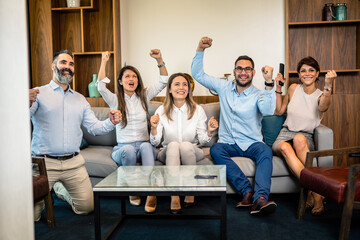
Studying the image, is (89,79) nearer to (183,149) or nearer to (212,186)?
(183,149)

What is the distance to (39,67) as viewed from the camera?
14.3 feet

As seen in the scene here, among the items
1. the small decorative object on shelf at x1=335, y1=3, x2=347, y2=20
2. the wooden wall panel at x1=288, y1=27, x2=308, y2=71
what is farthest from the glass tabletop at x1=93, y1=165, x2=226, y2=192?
the small decorative object on shelf at x1=335, y1=3, x2=347, y2=20

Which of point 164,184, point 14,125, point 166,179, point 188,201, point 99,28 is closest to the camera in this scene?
point 14,125

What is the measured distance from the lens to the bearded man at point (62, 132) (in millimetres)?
2533

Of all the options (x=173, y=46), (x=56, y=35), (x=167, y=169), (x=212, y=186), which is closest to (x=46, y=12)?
(x=56, y=35)

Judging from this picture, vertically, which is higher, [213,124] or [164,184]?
[213,124]

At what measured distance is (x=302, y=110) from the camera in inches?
125

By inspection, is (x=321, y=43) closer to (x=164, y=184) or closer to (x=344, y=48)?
(x=344, y=48)

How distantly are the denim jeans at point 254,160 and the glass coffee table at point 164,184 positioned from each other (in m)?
0.49

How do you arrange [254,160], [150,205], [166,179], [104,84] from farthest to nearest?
[104,84] → [254,160] → [150,205] → [166,179]

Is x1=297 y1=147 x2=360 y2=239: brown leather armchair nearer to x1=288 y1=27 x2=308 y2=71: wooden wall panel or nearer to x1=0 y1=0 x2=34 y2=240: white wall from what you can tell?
x1=0 y1=0 x2=34 y2=240: white wall

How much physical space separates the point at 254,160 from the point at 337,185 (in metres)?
0.91

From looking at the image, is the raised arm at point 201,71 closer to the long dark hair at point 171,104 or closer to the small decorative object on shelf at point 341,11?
the long dark hair at point 171,104

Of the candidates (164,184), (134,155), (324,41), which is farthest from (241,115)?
(324,41)
